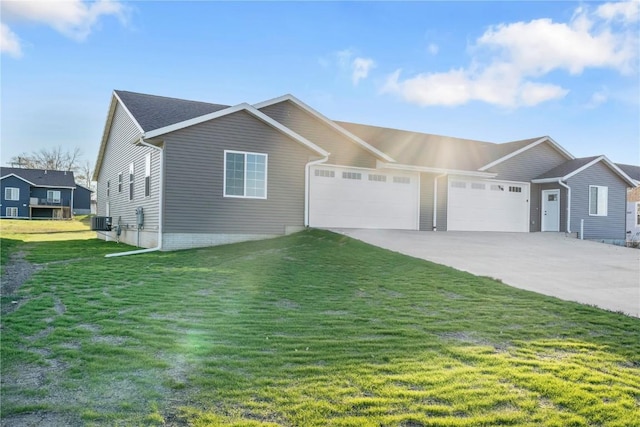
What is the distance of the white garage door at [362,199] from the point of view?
55.2ft

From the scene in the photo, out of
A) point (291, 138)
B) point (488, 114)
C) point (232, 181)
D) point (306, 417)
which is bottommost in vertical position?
point (306, 417)

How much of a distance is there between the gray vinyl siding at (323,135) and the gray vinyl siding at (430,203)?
2.71m

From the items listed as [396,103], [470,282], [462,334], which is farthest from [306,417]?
[396,103]

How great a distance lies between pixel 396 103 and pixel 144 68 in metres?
10.7

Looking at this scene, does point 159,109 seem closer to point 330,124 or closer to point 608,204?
point 330,124

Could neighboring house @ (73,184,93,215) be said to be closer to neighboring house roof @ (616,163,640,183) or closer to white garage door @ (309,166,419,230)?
white garage door @ (309,166,419,230)

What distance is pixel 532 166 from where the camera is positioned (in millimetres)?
22312

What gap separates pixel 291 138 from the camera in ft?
50.6

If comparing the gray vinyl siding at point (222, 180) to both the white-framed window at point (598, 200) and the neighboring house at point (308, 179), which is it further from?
Answer: the white-framed window at point (598, 200)

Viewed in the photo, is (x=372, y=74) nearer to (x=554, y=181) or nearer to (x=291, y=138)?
(x=291, y=138)

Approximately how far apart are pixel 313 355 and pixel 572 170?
21253 millimetres

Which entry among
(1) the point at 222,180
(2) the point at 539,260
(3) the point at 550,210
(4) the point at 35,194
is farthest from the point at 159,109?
(4) the point at 35,194

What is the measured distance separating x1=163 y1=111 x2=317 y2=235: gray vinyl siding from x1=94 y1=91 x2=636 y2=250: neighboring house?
3 cm

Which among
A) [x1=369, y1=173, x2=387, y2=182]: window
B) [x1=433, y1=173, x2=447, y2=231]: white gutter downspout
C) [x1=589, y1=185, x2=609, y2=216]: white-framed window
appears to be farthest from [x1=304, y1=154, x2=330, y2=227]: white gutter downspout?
[x1=589, y1=185, x2=609, y2=216]: white-framed window
